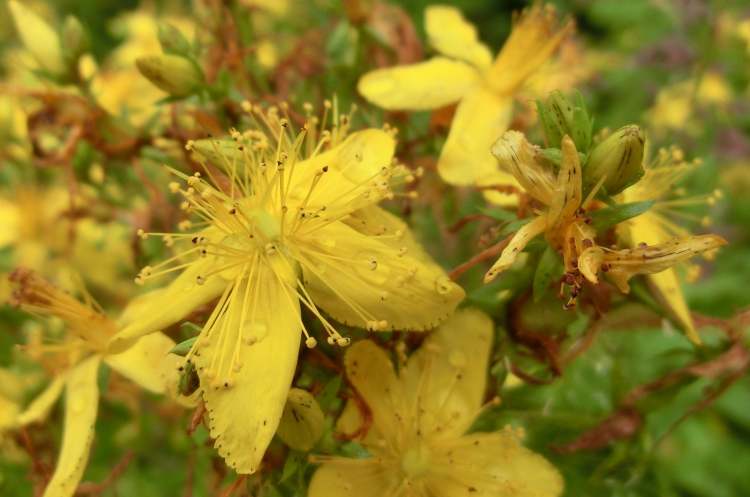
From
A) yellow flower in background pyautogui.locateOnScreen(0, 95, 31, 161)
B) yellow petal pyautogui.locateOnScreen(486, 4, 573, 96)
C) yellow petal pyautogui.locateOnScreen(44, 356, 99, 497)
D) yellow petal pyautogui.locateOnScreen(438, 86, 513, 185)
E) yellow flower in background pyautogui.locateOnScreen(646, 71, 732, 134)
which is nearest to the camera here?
yellow petal pyautogui.locateOnScreen(44, 356, 99, 497)

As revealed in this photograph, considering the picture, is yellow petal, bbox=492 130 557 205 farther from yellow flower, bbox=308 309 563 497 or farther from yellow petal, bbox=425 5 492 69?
yellow petal, bbox=425 5 492 69

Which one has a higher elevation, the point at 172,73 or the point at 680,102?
the point at 172,73

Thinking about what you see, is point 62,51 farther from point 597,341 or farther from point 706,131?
point 706,131

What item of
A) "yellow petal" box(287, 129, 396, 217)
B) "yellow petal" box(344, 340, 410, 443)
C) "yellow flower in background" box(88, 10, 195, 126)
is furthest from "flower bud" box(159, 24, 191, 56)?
"yellow petal" box(344, 340, 410, 443)

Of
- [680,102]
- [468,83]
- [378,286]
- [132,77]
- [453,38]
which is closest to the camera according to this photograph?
[378,286]

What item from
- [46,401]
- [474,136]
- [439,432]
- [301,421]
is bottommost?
[46,401]

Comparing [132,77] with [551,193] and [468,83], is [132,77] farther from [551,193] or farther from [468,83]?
[551,193]

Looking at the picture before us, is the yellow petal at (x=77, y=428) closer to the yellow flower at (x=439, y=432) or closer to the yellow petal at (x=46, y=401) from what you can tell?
the yellow petal at (x=46, y=401)

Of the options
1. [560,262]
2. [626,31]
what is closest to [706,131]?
[626,31]

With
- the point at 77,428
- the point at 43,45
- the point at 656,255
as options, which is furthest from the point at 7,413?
the point at 656,255
